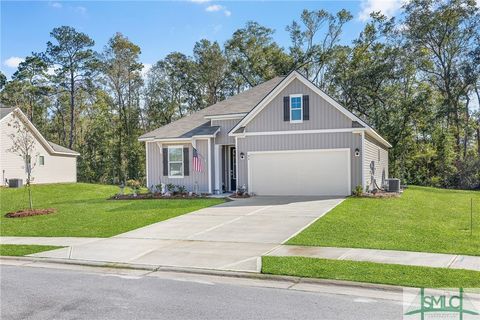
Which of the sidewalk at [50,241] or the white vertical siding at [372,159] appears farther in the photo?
the white vertical siding at [372,159]

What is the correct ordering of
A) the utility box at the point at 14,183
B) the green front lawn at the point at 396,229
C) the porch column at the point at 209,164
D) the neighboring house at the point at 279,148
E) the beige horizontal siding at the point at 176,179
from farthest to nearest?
the utility box at the point at 14,183 → the beige horizontal siding at the point at 176,179 → the porch column at the point at 209,164 → the neighboring house at the point at 279,148 → the green front lawn at the point at 396,229

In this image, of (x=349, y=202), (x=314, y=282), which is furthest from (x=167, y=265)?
(x=349, y=202)

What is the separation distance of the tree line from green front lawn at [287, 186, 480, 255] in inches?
827

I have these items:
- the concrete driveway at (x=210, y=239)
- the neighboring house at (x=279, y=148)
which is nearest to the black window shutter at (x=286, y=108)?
the neighboring house at (x=279, y=148)

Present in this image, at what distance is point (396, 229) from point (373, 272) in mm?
4503

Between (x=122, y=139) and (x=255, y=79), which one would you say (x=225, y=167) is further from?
(x=122, y=139)

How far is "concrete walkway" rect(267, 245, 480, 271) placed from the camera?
7934 mm

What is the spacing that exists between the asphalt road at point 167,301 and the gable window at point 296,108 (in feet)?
44.0

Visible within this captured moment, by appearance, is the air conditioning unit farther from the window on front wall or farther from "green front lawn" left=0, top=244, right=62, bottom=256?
"green front lawn" left=0, top=244, right=62, bottom=256

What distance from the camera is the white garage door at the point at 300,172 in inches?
766

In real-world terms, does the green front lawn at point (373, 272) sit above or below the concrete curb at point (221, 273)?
above

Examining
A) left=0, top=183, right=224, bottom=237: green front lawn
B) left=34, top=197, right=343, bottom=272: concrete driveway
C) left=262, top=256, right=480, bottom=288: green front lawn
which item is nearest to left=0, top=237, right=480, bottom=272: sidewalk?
left=34, top=197, right=343, bottom=272: concrete driveway

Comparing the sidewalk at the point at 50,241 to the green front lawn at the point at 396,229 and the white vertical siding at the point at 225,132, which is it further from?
the white vertical siding at the point at 225,132

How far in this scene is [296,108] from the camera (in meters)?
19.9
